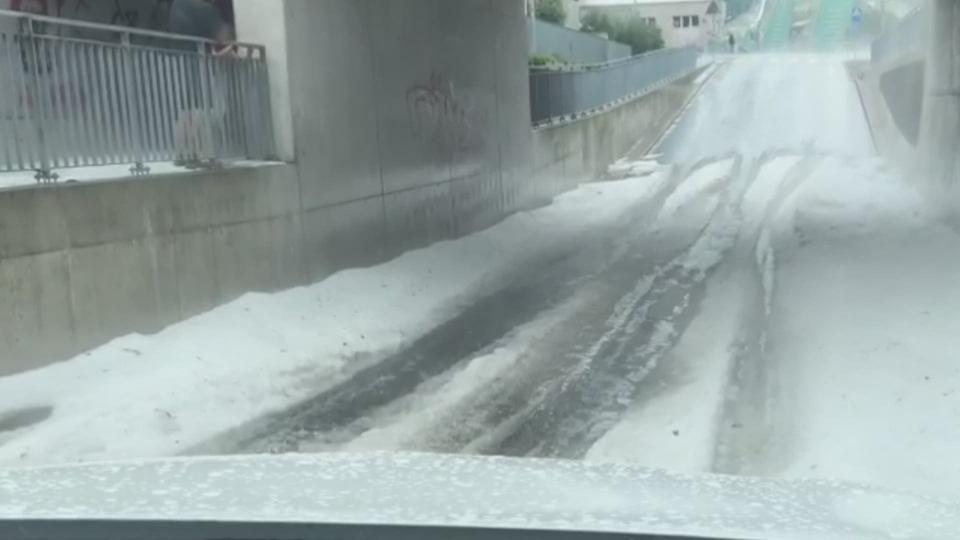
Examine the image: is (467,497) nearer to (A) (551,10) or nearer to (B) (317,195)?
(B) (317,195)

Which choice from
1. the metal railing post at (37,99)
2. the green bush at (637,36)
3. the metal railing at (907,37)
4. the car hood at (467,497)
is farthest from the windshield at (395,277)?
the green bush at (637,36)

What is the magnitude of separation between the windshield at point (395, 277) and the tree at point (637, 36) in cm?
3749

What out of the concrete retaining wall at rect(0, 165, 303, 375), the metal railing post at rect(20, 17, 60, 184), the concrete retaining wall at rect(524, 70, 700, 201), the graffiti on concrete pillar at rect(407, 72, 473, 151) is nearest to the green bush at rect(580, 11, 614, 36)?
the concrete retaining wall at rect(524, 70, 700, 201)

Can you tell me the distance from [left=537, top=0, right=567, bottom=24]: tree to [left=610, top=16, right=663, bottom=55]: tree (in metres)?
3.36

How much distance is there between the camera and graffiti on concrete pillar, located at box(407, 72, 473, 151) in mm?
15312

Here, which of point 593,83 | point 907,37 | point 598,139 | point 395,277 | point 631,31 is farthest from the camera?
point 631,31

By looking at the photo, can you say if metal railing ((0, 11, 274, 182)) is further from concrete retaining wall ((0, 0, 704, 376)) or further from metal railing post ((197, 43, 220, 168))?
concrete retaining wall ((0, 0, 704, 376))

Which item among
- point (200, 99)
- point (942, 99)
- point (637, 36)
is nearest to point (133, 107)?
point (200, 99)

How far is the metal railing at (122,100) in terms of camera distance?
873 centimetres

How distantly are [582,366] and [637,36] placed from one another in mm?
50255

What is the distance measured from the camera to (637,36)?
57.2 m

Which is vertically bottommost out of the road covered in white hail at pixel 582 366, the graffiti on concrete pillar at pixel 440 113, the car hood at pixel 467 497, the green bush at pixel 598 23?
the road covered in white hail at pixel 582 366

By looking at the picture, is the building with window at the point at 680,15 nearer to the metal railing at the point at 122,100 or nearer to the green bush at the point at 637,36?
the green bush at the point at 637,36

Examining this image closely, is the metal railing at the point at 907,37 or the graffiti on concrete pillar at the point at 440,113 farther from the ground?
the metal railing at the point at 907,37
